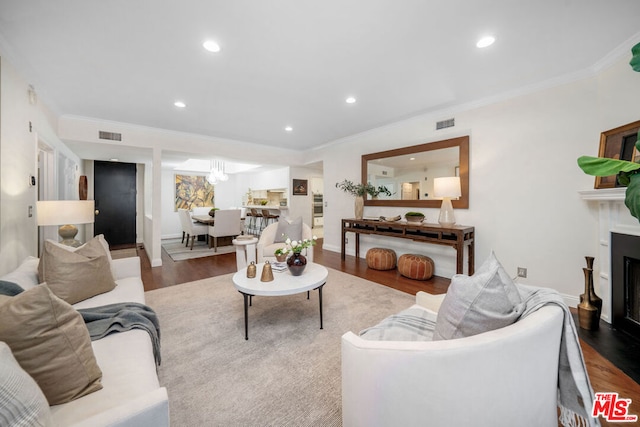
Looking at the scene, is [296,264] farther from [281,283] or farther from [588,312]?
[588,312]

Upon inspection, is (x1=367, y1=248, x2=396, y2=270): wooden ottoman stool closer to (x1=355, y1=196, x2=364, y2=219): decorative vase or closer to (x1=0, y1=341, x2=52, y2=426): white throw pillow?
(x1=355, y1=196, x2=364, y2=219): decorative vase

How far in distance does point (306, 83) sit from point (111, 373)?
2.88 m

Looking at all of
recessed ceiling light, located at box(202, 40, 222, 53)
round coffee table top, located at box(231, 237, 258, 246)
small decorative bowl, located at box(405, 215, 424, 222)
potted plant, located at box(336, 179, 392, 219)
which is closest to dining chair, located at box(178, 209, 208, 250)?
round coffee table top, located at box(231, 237, 258, 246)

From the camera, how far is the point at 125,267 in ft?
7.92

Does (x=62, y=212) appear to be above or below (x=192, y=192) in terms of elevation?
below

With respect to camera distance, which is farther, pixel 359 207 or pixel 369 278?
pixel 359 207

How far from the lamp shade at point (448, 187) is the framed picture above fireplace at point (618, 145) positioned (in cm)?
125

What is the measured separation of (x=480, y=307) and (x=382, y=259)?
3153 millimetres

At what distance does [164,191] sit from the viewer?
761cm

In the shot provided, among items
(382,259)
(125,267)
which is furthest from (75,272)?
(382,259)

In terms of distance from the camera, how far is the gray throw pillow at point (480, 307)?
0.97m

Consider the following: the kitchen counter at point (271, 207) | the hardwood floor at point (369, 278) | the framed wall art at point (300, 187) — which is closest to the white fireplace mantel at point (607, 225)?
the hardwood floor at point (369, 278)

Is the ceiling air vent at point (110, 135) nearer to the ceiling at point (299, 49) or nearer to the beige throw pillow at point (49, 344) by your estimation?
the ceiling at point (299, 49)

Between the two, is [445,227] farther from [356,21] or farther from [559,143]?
[356,21]
